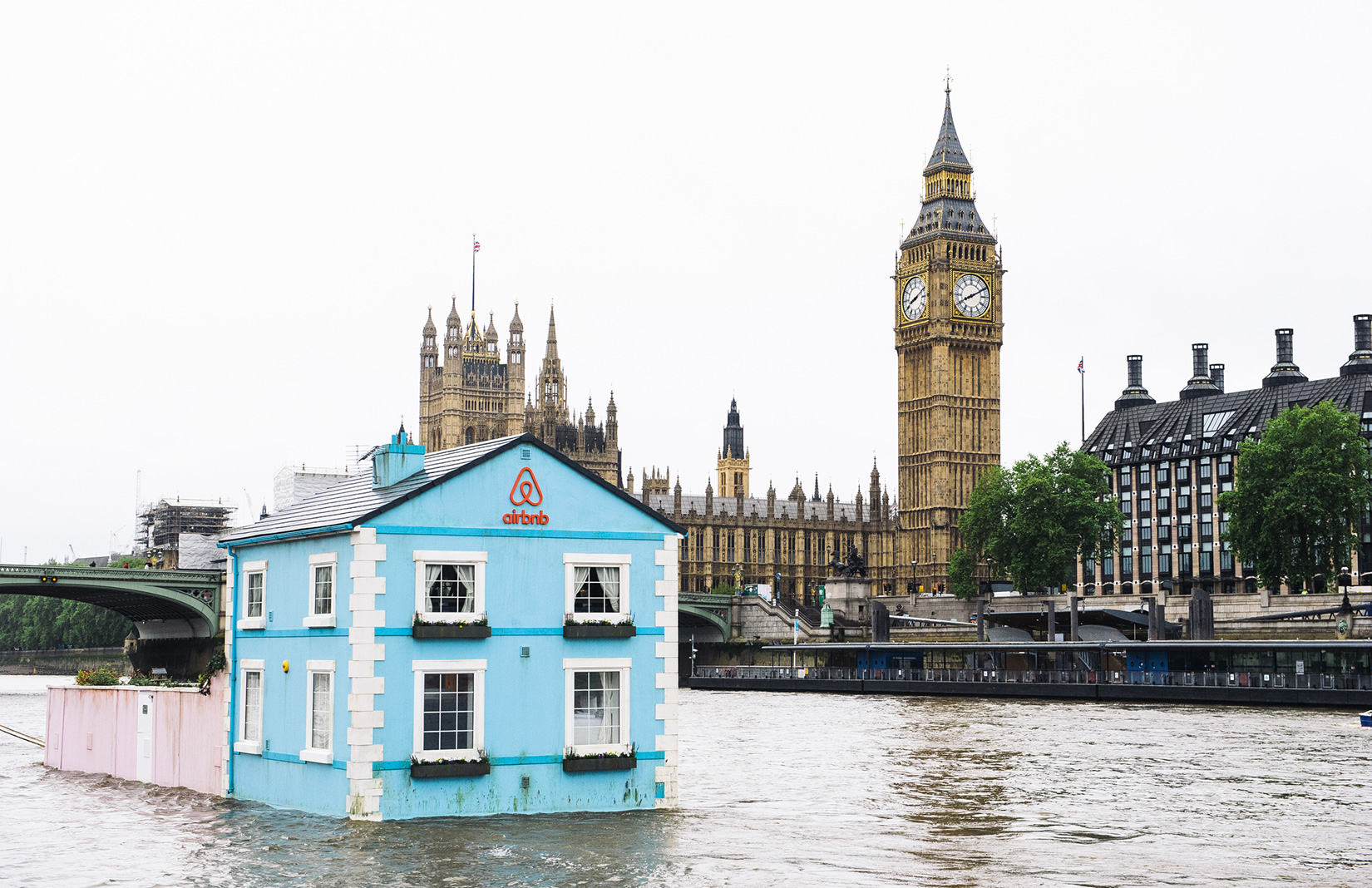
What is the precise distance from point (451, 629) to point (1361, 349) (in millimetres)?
107837

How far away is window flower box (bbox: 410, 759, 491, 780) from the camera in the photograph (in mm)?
24484

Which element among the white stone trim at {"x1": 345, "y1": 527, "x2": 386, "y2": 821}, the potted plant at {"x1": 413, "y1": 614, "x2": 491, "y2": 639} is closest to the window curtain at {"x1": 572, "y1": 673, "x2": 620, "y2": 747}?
the potted plant at {"x1": 413, "y1": 614, "x2": 491, "y2": 639}

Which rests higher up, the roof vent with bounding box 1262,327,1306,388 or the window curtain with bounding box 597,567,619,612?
the roof vent with bounding box 1262,327,1306,388

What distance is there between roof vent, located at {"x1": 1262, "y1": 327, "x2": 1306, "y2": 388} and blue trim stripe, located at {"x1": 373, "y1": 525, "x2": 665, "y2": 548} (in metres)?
107

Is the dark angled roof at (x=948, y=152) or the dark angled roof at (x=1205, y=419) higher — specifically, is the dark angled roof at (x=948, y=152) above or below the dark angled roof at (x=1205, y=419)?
above

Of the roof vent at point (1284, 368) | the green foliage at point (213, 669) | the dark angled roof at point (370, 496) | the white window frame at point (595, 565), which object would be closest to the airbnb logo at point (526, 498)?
the dark angled roof at point (370, 496)

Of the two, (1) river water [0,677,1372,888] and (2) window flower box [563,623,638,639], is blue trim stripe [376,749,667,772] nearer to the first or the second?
(1) river water [0,677,1372,888]

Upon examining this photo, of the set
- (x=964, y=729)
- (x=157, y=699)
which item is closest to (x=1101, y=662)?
(x=964, y=729)

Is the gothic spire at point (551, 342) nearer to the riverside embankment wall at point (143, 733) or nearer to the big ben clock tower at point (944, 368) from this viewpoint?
the big ben clock tower at point (944, 368)

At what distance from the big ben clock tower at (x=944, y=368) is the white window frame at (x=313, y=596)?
125m

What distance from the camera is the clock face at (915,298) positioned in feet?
500

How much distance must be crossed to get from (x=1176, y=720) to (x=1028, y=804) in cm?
2783

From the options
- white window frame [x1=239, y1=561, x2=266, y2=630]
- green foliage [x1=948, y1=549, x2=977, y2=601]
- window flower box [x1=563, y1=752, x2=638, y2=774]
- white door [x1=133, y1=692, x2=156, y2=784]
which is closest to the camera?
window flower box [x1=563, y1=752, x2=638, y2=774]

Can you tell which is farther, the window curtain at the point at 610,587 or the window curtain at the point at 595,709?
the window curtain at the point at 610,587
